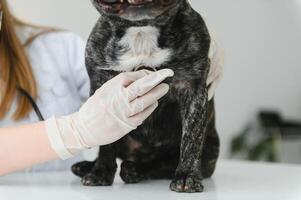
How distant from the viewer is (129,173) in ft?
4.33

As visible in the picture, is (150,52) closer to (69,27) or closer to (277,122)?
(69,27)

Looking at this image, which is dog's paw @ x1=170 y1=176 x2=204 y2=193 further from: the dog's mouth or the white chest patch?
the dog's mouth

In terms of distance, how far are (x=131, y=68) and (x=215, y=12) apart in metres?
2.45

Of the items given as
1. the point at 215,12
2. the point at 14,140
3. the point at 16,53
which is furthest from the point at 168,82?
the point at 215,12

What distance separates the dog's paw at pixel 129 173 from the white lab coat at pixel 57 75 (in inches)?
23.3

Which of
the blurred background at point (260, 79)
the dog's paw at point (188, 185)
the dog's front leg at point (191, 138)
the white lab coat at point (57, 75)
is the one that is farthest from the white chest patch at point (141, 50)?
the blurred background at point (260, 79)

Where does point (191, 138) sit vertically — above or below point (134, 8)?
below

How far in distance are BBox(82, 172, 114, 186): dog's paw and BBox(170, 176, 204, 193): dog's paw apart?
7.0 inches

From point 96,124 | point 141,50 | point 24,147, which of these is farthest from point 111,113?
point 24,147

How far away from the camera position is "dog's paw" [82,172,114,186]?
1.26m

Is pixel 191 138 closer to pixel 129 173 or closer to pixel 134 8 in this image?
pixel 129 173

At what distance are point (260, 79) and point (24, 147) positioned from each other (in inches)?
112

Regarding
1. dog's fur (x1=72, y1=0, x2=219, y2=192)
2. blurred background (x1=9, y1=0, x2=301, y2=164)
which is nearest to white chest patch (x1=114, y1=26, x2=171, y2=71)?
dog's fur (x1=72, y1=0, x2=219, y2=192)

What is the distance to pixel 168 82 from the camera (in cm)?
120
